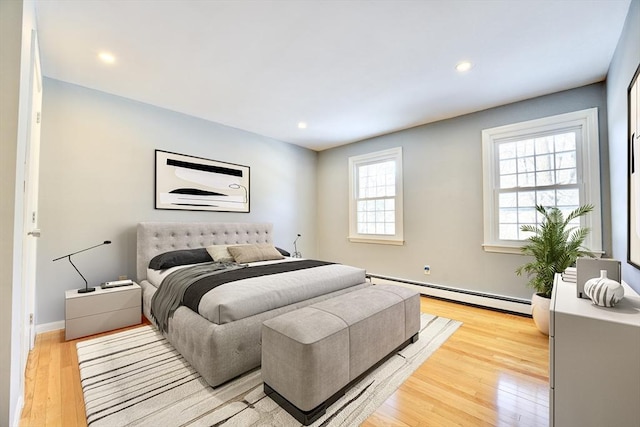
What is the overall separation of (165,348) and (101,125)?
2577 mm

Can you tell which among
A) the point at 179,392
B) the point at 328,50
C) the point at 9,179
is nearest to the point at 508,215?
the point at 328,50

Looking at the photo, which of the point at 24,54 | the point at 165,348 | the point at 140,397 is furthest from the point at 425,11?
the point at 165,348

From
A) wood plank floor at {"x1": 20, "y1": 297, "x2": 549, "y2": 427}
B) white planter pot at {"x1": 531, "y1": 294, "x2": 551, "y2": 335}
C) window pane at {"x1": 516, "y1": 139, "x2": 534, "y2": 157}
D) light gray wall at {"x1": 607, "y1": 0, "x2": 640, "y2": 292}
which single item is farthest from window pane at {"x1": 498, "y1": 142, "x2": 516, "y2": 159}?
wood plank floor at {"x1": 20, "y1": 297, "x2": 549, "y2": 427}

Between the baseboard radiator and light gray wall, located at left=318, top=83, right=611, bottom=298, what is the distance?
3.1 inches

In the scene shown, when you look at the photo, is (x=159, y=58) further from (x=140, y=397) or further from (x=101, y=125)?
(x=140, y=397)

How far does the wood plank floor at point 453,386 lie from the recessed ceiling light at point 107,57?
261 cm

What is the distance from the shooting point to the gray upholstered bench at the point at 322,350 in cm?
147

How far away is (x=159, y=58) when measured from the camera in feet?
7.97

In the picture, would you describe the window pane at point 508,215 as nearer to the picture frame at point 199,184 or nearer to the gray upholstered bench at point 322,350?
the gray upholstered bench at point 322,350

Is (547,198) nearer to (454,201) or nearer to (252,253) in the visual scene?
(454,201)

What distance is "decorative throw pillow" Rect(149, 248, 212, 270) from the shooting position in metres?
2.97

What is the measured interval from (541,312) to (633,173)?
4.76 feet

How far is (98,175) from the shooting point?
9.92 ft

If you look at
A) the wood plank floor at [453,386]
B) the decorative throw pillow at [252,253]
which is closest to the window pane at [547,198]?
the wood plank floor at [453,386]
